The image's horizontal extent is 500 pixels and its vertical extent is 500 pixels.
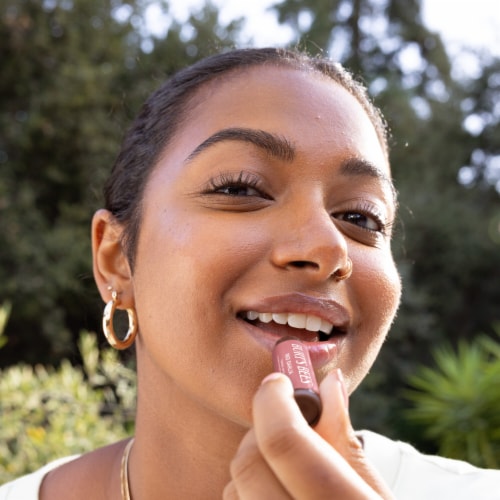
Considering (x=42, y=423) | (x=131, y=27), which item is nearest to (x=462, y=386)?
(x=42, y=423)

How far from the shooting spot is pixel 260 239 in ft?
5.13

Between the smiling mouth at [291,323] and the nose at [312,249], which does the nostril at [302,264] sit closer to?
the nose at [312,249]

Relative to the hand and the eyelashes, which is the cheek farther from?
the hand

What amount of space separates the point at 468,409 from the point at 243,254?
5.19 meters

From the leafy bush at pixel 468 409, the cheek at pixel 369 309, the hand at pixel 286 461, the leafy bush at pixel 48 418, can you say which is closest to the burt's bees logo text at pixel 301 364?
the hand at pixel 286 461

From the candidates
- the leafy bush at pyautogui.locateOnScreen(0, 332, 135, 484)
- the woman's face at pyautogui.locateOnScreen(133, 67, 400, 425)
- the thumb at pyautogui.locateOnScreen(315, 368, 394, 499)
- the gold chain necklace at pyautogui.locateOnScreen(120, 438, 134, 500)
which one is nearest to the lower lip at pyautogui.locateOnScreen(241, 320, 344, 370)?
the woman's face at pyautogui.locateOnScreen(133, 67, 400, 425)

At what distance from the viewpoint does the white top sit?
189cm

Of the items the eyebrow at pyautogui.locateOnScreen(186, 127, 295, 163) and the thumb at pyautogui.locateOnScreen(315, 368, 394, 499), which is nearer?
the thumb at pyautogui.locateOnScreen(315, 368, 394, 499)

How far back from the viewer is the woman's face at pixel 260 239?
151 centimetres

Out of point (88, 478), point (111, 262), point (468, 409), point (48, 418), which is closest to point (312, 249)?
point (111, 262)

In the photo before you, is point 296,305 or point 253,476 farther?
point 296,305

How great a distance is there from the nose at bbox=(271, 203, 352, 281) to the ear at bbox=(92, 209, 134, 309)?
1.91 ft

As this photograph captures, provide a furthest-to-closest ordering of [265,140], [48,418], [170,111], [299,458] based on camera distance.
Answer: [48,418] < [170,111] < [265,140] < [299,458]

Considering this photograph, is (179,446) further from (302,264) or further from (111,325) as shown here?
(302,264)
